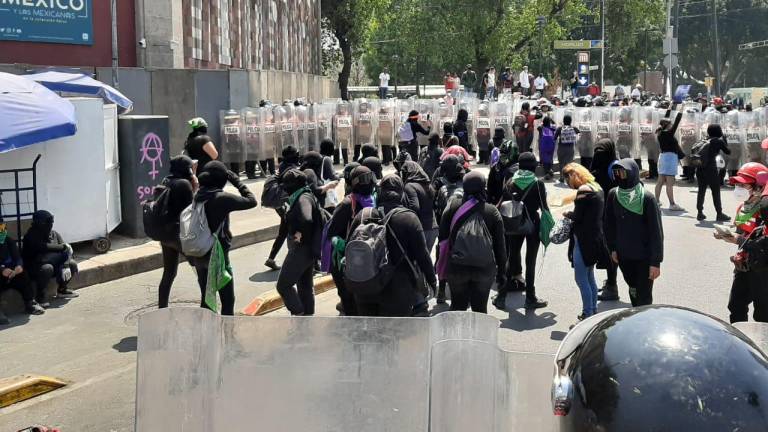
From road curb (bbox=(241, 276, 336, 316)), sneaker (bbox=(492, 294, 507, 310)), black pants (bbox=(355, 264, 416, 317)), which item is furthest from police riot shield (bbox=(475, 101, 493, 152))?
black pants (bbox=(355, 264, 416, 317))

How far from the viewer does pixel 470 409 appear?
3.11 meters

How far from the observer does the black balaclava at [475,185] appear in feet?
22.6

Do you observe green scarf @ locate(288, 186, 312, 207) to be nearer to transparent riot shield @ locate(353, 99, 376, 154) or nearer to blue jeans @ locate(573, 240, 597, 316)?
blue jeans @ locate(573, 240, 597, 316)

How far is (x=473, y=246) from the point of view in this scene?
6.77 metres

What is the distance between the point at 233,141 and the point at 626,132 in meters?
8.33

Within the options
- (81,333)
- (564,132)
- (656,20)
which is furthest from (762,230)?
(656,20)

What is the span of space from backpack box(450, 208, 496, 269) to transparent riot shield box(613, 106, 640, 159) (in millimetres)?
13264

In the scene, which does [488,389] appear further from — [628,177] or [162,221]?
[162,221]

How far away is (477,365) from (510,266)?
21.2ft

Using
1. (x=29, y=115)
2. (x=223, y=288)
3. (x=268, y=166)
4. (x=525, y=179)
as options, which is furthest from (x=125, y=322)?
(x=268, y=166)

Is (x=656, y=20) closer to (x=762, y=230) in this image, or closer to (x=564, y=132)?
(x=564, y=132)

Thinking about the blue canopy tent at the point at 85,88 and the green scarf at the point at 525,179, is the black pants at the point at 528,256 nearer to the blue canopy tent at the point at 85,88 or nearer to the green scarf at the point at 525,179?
the green scarf at the point at 525,179

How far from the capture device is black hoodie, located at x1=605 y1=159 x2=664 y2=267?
722 centimetres

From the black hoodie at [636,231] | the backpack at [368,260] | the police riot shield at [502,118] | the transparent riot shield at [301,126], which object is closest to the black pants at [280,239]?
the black hoodie at [636,231]
